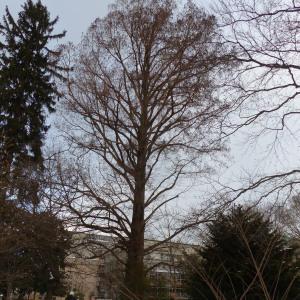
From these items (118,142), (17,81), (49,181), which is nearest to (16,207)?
(49,181)

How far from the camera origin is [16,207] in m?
17.1

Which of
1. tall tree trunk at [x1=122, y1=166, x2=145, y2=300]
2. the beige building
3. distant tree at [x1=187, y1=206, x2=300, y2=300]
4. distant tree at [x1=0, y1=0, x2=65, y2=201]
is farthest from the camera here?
distant tree at [x1=0, y1=0, x2=65, y2=201]

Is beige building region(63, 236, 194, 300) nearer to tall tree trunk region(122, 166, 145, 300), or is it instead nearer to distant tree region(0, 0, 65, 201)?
tall tree trunk region(122, 166, 145, 300)

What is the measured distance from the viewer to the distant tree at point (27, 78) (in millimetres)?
26459

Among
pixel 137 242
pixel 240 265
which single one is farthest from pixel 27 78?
pixel 240 265

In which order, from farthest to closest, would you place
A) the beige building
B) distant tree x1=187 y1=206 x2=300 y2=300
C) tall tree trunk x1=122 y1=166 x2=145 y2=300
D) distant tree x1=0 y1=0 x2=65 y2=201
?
1. distant tree x1=0 y1=0 x2=65 y2=201
2. tall tree trunk x1=122 y1=166 x2=145 y2=300
3. the beige building
4. distant tree x1=187 y1=206 x2=300 y2=300

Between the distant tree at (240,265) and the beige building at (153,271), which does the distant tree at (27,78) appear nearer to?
the beige building at (153,271)

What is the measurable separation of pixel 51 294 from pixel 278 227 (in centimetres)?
2590

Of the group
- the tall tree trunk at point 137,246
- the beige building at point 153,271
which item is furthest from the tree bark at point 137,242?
the beige building at point 153,271

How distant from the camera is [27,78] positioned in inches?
1097

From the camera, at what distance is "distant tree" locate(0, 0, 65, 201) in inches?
1042

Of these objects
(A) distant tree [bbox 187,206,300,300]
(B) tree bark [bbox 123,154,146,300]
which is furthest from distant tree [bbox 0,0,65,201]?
(A) distant tree [bbox 187,206,300,300]

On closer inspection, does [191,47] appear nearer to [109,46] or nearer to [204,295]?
[109,46]

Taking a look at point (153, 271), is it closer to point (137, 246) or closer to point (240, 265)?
point (137, 246)
